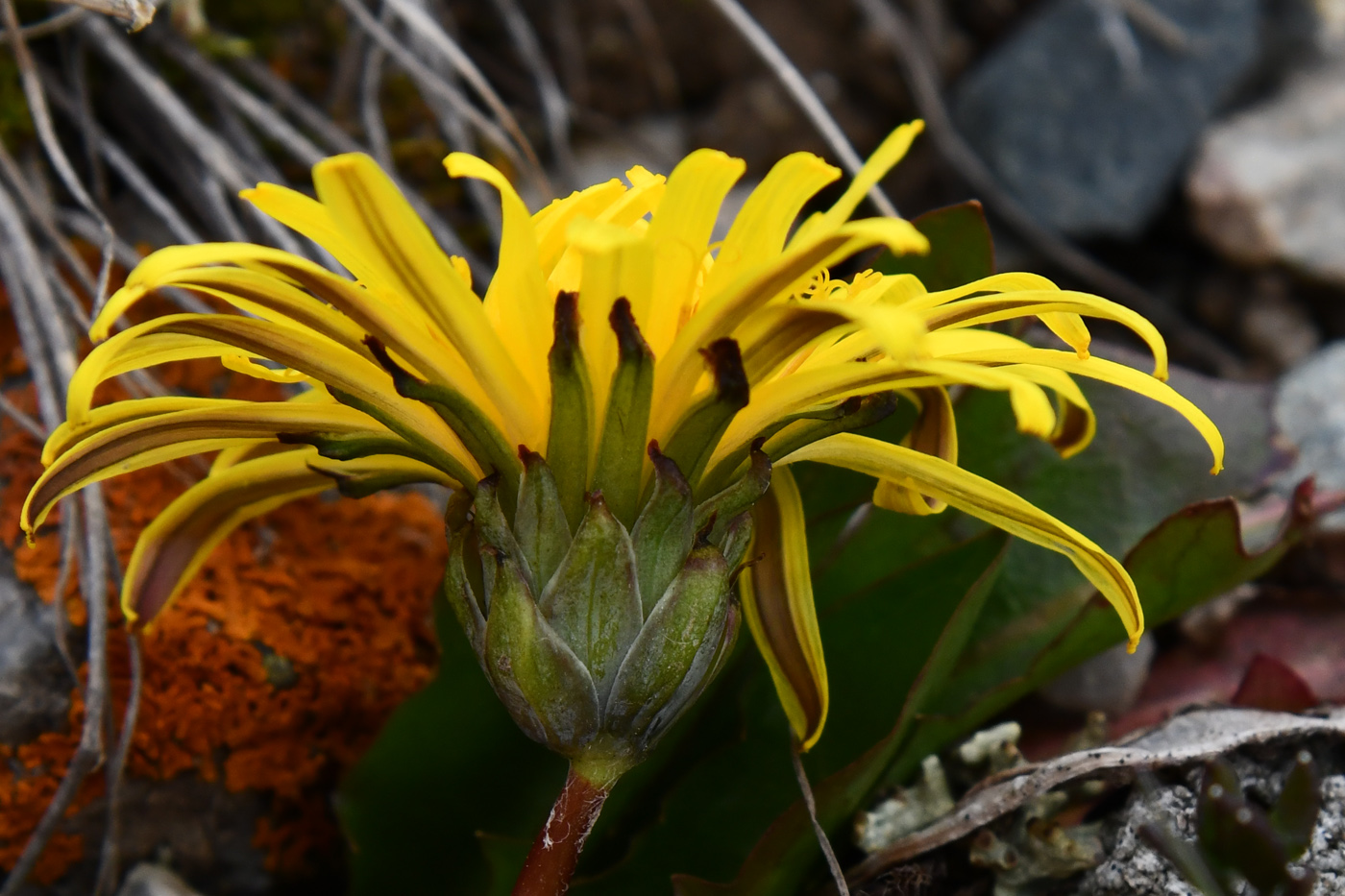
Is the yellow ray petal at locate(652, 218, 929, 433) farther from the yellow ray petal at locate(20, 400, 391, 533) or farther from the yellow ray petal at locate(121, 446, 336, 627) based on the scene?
the yellow ray petal at locate(121, 446, 336, 627)

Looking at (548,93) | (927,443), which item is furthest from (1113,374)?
(548,93)

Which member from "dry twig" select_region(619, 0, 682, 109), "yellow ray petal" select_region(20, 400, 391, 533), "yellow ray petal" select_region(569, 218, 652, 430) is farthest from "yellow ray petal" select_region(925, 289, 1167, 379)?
"dry twig" select_region(619, 0, 682, 109)

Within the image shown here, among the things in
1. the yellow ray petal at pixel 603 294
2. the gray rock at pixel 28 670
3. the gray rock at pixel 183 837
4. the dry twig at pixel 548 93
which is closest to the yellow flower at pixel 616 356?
the yellow ray petal at pixel 603 294

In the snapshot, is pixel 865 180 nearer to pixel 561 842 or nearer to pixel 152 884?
pixel 561 842

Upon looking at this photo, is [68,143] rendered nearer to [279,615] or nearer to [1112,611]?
[279,615]

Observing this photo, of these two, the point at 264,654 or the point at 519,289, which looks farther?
the point at 264,654

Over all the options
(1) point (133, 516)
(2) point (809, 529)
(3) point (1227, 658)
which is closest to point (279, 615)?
(1) point (133, 516)
